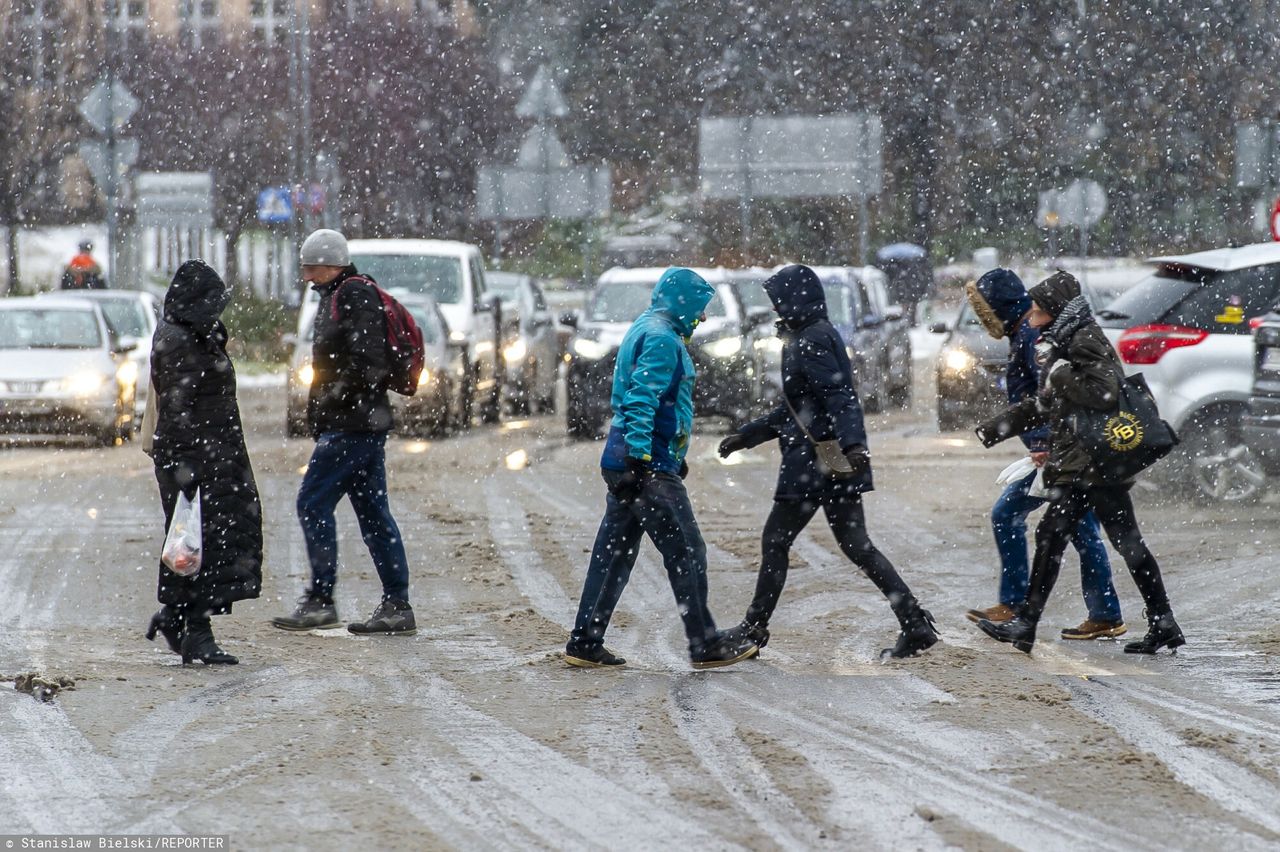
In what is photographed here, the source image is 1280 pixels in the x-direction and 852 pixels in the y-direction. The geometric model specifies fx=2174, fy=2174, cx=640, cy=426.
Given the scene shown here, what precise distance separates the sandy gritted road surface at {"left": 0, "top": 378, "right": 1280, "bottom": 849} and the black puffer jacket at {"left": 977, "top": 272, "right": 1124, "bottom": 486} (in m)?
0.75

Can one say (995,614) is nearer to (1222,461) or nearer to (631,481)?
(631,481)

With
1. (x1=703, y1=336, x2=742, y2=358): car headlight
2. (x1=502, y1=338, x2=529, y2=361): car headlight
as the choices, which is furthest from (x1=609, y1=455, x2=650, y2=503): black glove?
(x1=502, y1=338, x2=529, y2=361): car headlight

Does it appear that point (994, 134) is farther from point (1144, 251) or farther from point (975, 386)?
point (975, 386)

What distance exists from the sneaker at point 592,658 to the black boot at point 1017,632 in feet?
4.86

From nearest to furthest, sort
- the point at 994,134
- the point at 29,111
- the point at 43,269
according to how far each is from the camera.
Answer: the point at 29,111 → the point at 994,134 → the point at 43,269

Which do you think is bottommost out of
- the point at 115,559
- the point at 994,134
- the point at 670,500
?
the point at 115,559

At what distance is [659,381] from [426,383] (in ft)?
44.7

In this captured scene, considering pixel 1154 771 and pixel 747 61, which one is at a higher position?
pixel 747 61

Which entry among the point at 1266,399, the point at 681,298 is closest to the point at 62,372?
the point at 1266,399

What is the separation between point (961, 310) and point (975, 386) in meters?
1.76

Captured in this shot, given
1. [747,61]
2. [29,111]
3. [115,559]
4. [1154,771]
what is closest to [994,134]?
[747,61]

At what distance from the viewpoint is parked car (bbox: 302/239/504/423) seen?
2358 cm

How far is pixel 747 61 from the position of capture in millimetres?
53312

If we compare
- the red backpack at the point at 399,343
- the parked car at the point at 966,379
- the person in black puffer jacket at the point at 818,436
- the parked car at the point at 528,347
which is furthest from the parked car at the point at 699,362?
the person in black puffer jacket at the point at 818,436
